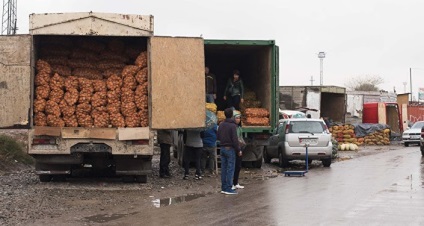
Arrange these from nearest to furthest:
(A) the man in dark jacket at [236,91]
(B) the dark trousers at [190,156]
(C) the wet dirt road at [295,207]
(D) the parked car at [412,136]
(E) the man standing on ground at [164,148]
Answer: (C) the wet dirt road at [295,207] → (E) the man standing on ground at [164,148] → (B) the dark trousers at [190,156] → (A) the man in dark jacket at [236,91] → (D) the parked car at [412,136]

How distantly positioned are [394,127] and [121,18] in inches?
1382

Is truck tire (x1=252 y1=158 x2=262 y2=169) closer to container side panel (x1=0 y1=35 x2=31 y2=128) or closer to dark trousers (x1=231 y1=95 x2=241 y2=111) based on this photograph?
dark trousers (x1=231 y1=95 x2=241 y2=111)

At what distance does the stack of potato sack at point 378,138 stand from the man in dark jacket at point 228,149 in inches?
1080

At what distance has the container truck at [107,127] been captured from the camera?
13.1m

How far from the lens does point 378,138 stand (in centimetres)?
3962

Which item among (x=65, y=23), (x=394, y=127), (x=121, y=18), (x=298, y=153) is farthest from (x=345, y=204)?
(x=394, y=127)

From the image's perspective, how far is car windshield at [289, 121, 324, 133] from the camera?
20.7 m

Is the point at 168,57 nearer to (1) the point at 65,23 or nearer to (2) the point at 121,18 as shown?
(2) the point at 121,18

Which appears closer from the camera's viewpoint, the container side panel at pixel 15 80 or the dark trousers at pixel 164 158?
the container side panel at pixel 15 80

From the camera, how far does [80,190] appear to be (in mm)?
12961

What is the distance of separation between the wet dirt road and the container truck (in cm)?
193

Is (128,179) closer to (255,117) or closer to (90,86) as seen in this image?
(90,86)

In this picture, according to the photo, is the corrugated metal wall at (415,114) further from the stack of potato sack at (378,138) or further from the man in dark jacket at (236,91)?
the man in dark jacket at (236,91)

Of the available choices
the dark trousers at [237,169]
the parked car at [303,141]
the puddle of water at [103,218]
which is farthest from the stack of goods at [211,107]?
the puddle of water at [103,218]
